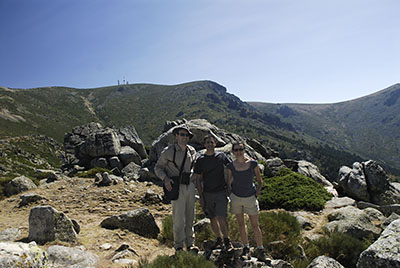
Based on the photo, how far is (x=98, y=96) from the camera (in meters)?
156

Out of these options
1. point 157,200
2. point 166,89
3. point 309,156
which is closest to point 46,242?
point 157,200

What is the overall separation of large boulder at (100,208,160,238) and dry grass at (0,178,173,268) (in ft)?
0.74

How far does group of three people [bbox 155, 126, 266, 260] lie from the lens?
483 cm

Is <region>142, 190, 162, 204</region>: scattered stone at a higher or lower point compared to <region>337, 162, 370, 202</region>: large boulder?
higher

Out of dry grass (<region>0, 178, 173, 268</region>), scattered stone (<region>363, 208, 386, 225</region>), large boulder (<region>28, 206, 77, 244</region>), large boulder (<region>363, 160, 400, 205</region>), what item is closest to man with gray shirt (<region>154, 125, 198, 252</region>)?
dry grass (<region>0, 178, 173, 268</region>)

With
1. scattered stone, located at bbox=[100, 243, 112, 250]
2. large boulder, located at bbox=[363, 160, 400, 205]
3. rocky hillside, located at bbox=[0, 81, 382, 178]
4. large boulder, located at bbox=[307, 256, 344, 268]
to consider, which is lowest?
large boulder, located at bbox=[363, 160, 400, 205]

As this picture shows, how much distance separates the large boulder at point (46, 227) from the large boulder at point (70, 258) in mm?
844

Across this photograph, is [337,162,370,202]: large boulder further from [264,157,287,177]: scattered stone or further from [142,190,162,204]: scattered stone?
[142,190,162,204]: scattered stone

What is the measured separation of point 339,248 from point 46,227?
7.70 m

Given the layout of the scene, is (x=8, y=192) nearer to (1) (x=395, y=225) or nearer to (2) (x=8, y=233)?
(2) (x=8, y=233)

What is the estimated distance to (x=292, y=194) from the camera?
11344 mm

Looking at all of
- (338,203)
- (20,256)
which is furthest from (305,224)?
(20,256)

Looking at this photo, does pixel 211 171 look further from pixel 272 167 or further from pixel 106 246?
pixel 272 167

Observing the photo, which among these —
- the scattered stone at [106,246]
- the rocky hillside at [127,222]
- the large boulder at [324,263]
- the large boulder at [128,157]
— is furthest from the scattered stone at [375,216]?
the large boulder at [128,157]
